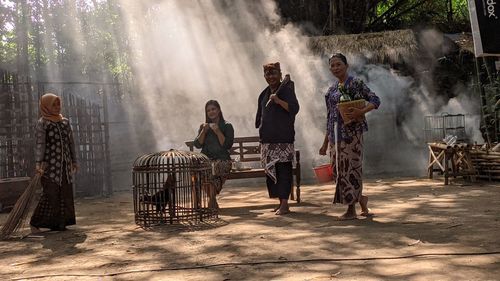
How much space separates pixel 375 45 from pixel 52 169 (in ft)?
32.9

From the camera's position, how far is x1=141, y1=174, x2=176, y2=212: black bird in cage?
6.48m

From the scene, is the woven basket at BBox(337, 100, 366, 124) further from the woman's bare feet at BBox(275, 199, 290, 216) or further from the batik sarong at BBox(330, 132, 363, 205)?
the woman's bare feet at BBox(275, 199, 290, 216)

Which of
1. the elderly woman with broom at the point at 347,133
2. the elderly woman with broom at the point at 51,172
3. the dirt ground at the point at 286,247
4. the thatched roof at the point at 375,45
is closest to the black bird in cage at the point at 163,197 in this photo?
the dirt ground at the point at 286,247

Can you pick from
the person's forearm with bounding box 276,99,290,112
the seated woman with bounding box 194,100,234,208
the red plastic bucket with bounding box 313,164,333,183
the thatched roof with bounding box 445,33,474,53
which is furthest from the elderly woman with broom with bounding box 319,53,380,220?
the thatched roof with bounding box 445,33,474,53

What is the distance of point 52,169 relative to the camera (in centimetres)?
627

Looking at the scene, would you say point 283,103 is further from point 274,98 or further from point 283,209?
point 283,209

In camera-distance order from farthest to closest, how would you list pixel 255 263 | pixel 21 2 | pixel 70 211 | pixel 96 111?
pixel 21 2 → pixel 96 111 → pixel 70 211 → pixel 255 263

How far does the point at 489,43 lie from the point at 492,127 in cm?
558

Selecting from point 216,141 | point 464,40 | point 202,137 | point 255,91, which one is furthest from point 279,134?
point 464,40

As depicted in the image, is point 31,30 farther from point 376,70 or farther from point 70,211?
point 70,211

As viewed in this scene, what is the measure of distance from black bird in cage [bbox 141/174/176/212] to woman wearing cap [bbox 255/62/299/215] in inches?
48.0

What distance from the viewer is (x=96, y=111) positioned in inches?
440

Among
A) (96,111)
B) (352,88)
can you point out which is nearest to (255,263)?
(352,88)

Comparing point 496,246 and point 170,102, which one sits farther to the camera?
point 170,102
